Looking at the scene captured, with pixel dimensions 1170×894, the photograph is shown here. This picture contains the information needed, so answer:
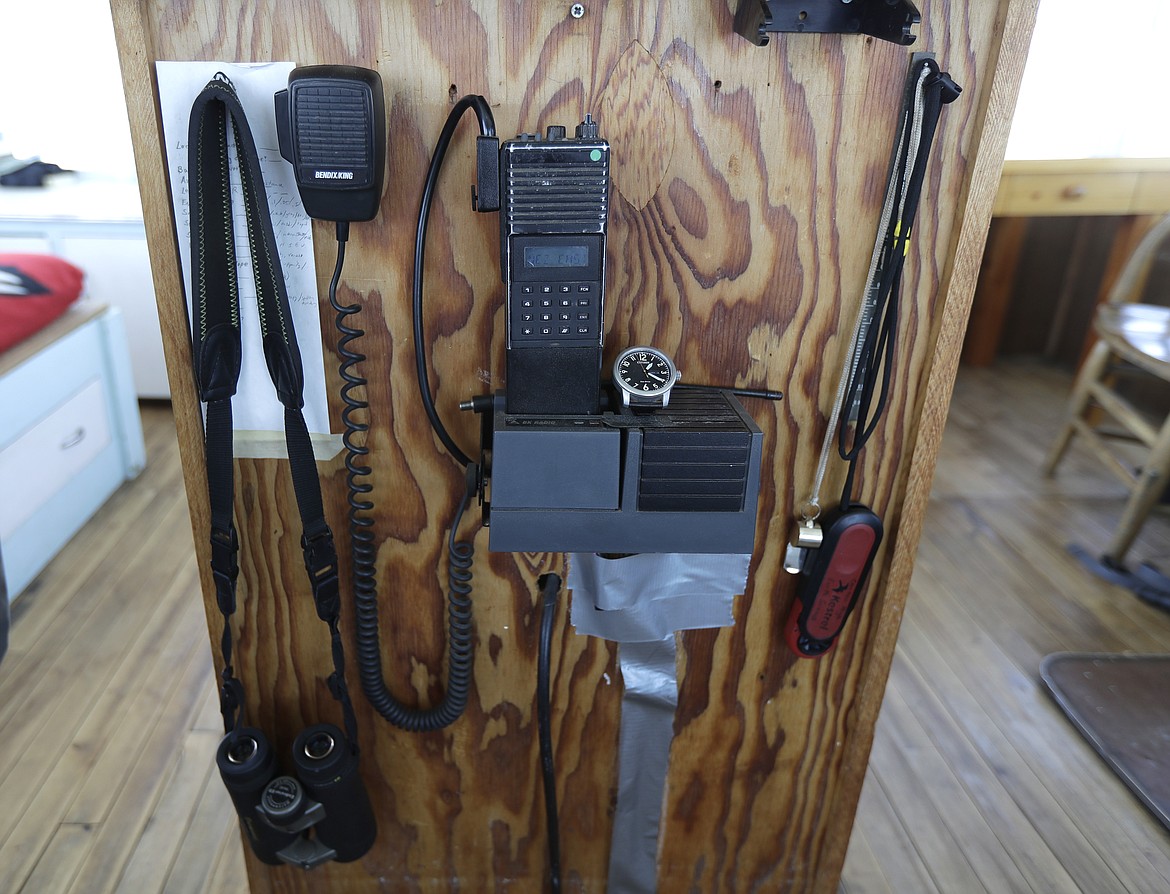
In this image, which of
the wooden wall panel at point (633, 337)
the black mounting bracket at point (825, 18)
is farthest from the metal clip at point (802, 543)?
the black mounting bracket at point (825, 18)

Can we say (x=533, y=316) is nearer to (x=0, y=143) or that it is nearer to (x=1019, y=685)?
(x=1019, y=685)

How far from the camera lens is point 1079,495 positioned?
2.70 meters

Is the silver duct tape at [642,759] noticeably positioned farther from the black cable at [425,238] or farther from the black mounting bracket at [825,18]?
the black mounting bracket at [825,18]

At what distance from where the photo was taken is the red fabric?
2.12 metres

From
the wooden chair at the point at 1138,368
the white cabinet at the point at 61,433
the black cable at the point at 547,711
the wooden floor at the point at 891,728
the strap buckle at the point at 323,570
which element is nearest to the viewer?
the strap buckle at the point at 323,570

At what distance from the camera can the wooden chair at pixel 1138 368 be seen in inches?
86.3

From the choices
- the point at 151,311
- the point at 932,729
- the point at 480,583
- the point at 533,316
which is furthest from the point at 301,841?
the point at 151,311

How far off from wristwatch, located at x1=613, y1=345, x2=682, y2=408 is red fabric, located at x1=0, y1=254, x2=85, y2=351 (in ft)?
6.06

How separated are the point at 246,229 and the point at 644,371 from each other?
42cm

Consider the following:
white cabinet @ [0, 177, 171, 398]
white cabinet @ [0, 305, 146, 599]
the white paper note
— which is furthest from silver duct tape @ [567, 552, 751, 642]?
white cabinet @ [0, 177, 171, 398]

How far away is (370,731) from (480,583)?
28cm

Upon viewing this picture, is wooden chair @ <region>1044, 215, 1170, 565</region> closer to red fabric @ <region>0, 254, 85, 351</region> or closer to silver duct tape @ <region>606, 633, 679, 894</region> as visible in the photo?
silver duct tape @ <region>606, 633, 679, 894</region>

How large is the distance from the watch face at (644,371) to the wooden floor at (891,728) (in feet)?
3.54

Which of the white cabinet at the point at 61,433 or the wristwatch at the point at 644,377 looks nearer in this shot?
the wristwatch at the point at 644,377
